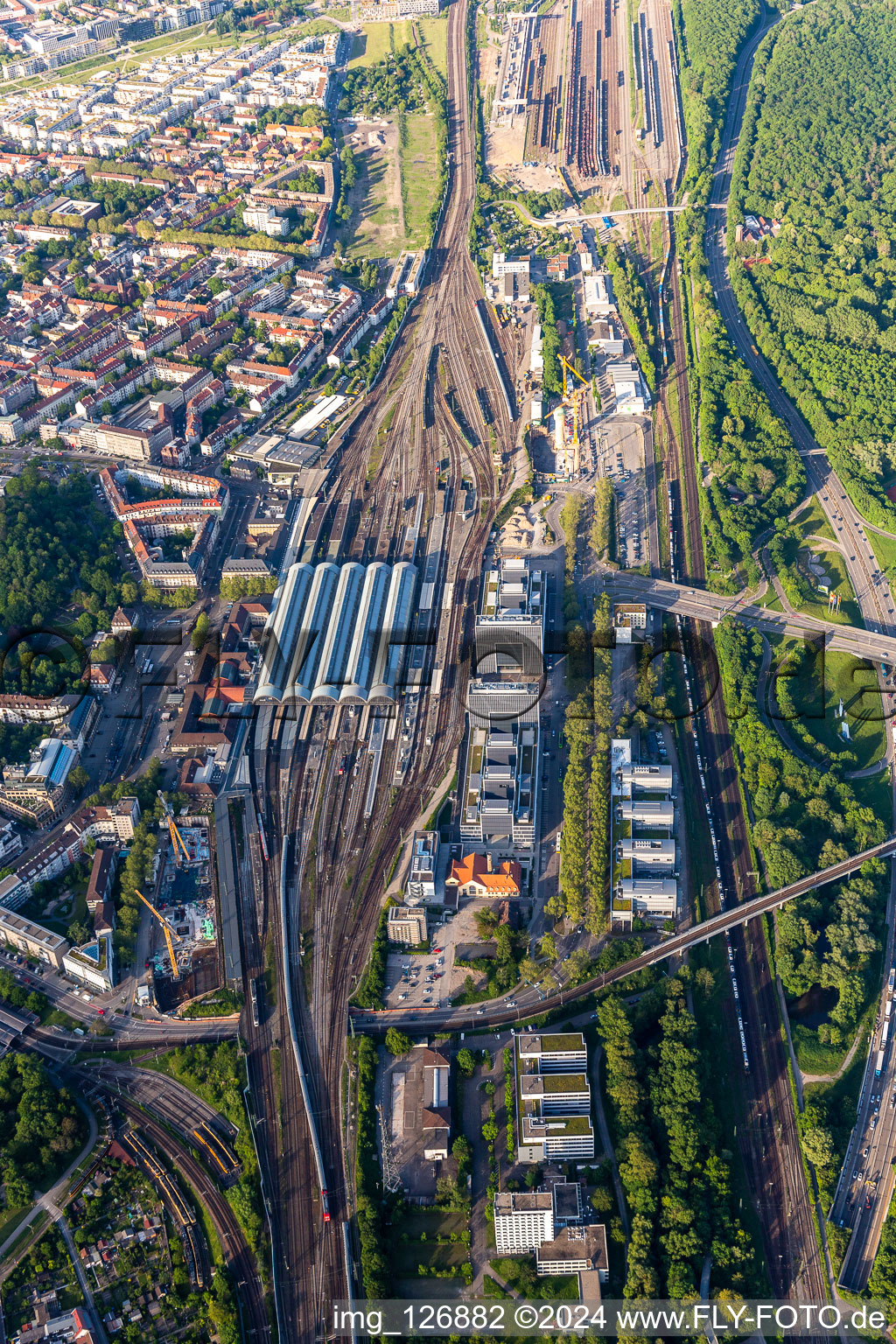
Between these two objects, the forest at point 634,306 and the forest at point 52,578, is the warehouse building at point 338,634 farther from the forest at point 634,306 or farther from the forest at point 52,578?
the forest at point 634,306

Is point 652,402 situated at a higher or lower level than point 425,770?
higher

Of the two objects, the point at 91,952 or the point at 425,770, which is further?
the point at 425,770

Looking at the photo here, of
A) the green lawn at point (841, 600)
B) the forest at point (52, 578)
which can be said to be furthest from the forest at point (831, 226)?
the forest at point (52, 578)

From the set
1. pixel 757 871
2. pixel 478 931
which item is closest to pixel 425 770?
pixel 478 931

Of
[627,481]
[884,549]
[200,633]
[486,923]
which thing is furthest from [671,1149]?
[627,481]

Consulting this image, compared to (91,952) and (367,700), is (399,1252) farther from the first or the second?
(367,700)

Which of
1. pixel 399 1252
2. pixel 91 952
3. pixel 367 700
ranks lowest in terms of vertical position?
pixel 399 1252

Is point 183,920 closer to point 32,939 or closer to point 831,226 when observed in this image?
point 32,939
